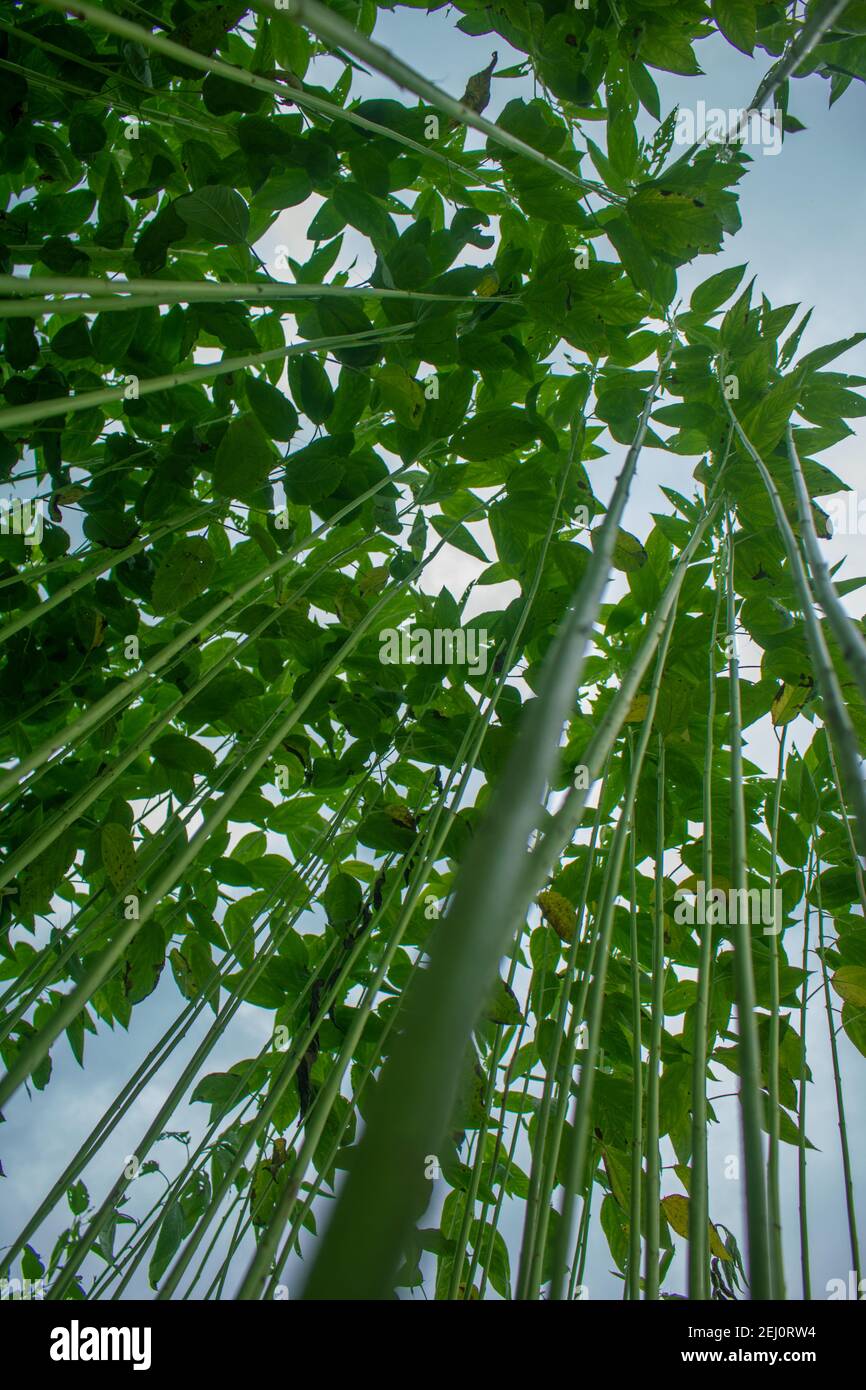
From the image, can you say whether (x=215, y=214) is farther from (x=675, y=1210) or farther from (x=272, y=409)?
(x=675, y=1210)

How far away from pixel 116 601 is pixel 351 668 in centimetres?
29

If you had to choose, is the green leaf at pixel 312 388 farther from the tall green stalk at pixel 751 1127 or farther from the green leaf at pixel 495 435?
the tall green stalk at pixel 751 1127

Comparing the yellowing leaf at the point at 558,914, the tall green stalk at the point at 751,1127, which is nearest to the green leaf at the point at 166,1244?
the yellowing leaf at the point at 558,914

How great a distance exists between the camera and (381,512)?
2.60 feet

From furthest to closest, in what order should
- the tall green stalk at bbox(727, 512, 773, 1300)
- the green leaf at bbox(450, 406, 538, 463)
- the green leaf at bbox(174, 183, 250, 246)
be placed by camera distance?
the green leaf at bbox(450, 406, 538, 463), the green leaf at bbox(174, 183, 250, 246), the tall green stalk at bbox(727, 512, 773, 1300)

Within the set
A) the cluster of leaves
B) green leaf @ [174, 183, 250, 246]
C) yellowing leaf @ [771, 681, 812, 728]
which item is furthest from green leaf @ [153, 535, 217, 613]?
yellowing leaf @ [771, 681, 812, 728]

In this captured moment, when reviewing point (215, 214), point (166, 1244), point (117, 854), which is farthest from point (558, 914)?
point (215, 214)

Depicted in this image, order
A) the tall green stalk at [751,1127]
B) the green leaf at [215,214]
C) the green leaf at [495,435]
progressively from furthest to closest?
1. the green leaf at [495,435]
2. the green leaf at [215,214]
3. the tall green stalk at [751,1127]

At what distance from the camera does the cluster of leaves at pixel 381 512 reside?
0.69m

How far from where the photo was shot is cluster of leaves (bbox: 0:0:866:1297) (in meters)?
0.69

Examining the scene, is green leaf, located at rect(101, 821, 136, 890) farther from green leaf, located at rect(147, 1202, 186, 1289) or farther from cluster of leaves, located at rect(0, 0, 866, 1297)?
green leaf, located at rect(147, 1202, 186, 1289)
